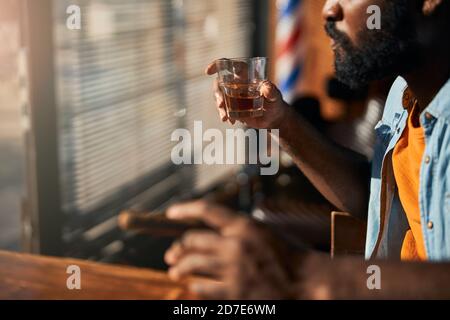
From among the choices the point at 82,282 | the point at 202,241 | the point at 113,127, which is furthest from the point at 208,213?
the point at 113,127

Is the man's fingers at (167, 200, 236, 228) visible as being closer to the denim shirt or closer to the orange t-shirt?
the denim shirt

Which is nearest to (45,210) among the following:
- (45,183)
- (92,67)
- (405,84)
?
(45,183)

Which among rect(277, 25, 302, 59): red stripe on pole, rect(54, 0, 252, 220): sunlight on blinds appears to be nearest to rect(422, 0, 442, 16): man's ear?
rect(54, 0, 252, 220): sunlight on blinds

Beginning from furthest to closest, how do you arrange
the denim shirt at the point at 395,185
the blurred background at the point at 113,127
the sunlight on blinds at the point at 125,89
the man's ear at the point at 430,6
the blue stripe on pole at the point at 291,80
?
1. the blue stripe on pole at the point at 291,80
2. the sunlight on blinds at the point at 125,89
3. the blurred background at the point at 113,127
4. the man's ear at the point at 430,6
5. the denim shirt at the point at 395,185

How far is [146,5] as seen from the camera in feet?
12.6

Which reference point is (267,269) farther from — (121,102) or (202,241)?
(121,102)

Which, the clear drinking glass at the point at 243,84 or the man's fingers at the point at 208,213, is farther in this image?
the clear drinking glass at the point at 243,84

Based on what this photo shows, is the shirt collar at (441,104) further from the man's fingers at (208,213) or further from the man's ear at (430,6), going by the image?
the man's fingers at (208,213)

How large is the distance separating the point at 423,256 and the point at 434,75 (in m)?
0.44

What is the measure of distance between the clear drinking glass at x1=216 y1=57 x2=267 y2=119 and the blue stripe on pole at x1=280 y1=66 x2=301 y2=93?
172 inches

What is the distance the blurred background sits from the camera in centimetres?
291

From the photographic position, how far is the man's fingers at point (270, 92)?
171cm

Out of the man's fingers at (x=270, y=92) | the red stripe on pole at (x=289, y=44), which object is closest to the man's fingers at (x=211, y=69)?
the man's fingers at (x=270, y=92)

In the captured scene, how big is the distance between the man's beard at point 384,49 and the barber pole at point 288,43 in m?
4.32
